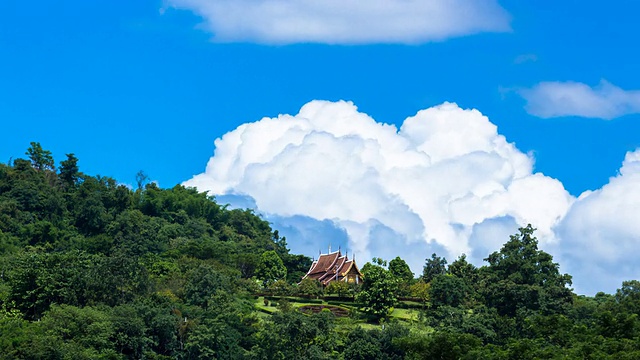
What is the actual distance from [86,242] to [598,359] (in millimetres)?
51221

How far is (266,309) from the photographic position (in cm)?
5772

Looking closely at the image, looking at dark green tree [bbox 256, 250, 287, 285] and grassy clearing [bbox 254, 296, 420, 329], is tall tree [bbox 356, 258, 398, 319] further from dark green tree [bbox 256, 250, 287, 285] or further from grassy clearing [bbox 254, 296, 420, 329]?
dark green tree [bbox 256, 250, 287, 285]

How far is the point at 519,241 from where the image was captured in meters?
54.9

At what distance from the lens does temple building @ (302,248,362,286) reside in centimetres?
6769

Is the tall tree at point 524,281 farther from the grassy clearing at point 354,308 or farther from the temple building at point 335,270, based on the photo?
the temple building at point 335,270

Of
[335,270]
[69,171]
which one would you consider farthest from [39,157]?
[335,270]

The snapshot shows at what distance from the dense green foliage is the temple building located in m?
3.16

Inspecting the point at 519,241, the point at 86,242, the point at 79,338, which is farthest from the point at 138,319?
the point at 86,242

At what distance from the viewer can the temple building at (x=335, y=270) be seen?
6769 centimetres

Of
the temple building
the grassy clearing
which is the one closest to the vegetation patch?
the grassy clearing

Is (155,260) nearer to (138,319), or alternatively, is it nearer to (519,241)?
(138,319)

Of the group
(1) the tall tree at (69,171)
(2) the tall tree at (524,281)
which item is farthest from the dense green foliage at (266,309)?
(1) the tall tree at (69,171)

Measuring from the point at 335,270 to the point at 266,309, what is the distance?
1269 centimetres

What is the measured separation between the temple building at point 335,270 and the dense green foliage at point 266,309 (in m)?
3.16
